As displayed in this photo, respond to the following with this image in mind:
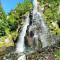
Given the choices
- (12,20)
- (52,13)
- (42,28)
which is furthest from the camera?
(52,13)

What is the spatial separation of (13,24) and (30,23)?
0.60m

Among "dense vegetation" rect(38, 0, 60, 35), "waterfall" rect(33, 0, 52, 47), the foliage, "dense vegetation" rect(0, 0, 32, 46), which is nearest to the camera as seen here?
"waterfall" rect(33, 0, 52, 47)

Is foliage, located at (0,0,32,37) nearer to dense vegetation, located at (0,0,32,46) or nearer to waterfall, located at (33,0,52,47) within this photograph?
dense vegetation, located at (0,0,32,46)

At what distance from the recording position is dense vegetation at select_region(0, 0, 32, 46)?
8469 mm

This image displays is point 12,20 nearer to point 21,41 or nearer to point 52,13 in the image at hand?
point 21,41

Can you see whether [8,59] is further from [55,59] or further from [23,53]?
[55,59]

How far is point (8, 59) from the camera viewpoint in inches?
303

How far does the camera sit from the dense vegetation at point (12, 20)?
8.47m

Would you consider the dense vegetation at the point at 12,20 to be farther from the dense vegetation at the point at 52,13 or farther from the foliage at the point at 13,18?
the dense vegetation at the point at 52,13

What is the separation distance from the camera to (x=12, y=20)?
879 cm

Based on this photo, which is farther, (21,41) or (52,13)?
(52,13)

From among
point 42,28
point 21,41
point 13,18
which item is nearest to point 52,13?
point 42,28

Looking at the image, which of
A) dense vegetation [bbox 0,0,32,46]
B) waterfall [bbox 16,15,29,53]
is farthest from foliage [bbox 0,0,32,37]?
waterfall [bbox 16,15,29,53]

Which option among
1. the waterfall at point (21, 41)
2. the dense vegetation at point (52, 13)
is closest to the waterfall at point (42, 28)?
the dense vegetation at point (52, 13)
